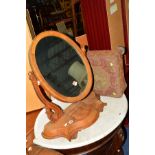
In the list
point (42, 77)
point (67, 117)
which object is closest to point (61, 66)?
point (42, 77)

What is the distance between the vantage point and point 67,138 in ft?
3.48

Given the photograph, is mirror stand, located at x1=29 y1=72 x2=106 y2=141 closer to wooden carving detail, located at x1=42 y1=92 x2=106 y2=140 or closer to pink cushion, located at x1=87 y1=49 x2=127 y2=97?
wooden carving detail, located at x1=42 y1=92 x2=106 y2=140

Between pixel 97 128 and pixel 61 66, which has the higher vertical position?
pixel 61 66

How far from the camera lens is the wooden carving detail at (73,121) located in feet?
3.50

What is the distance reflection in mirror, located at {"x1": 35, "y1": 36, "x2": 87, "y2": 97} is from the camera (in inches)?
42.3

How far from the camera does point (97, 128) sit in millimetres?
1099

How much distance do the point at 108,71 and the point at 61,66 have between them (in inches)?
9.8

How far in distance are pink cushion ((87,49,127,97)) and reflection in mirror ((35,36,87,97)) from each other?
9 centimetres

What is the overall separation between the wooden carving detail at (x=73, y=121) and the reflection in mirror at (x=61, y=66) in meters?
0.08

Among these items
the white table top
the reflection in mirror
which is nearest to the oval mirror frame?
the reflection in mirror

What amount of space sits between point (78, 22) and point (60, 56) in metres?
0.73

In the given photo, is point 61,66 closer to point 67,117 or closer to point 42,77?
point 42,77

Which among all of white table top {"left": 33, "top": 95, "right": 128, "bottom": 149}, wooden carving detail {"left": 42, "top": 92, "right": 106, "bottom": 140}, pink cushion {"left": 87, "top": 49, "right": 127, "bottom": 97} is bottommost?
white table top {"left": 33, "top": 95, "right": 128, "bottom": 149}
